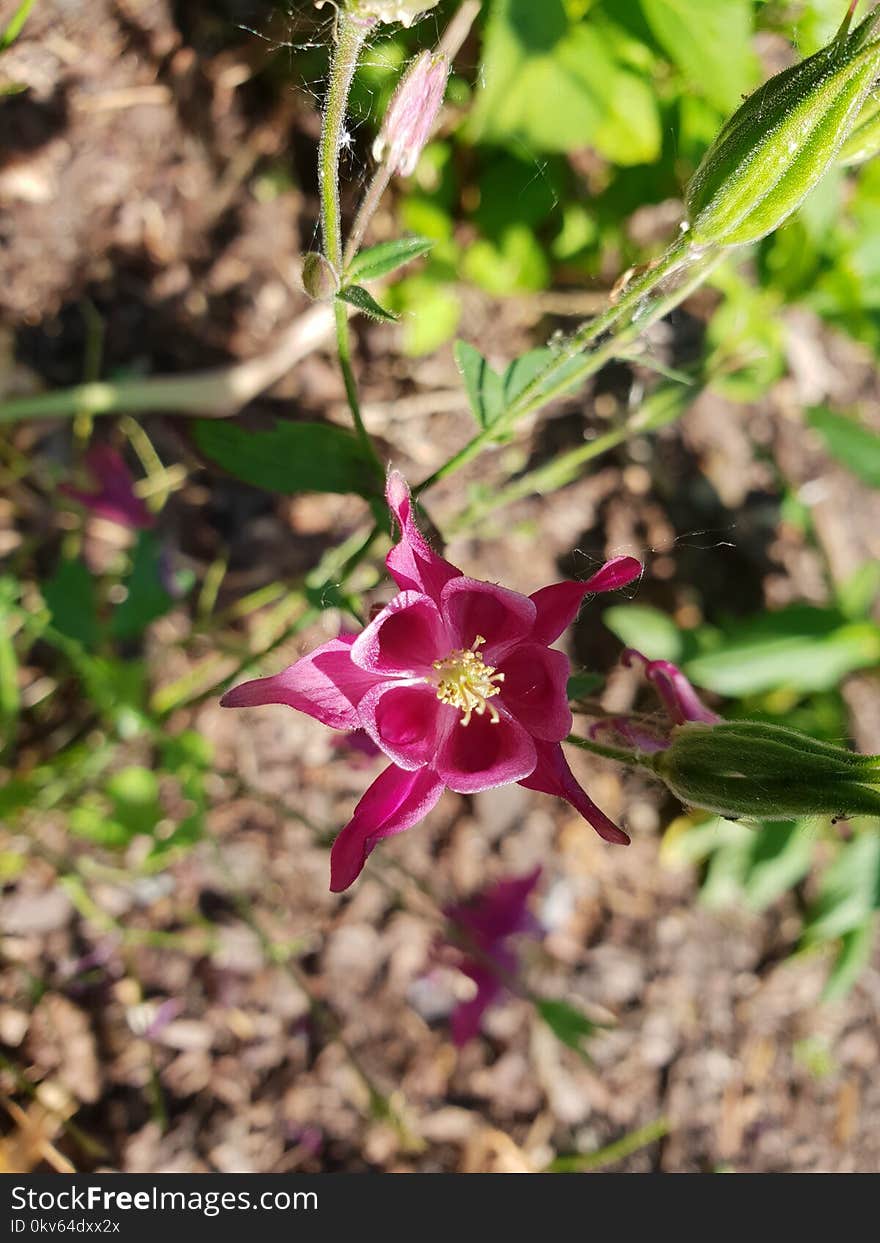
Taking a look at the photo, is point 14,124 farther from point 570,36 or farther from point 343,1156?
point 343,1156

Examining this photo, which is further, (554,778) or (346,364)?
(346,364)

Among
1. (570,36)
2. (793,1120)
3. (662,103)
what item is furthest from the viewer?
(793,1120)

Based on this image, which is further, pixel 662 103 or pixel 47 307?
pixel 47 307

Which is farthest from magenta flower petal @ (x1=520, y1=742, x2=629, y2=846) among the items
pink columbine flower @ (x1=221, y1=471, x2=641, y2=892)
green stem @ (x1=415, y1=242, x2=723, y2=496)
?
green stem @ (x1=415, y1=242, x2=723, y2=496)

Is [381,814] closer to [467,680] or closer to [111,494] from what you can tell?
[467,680]

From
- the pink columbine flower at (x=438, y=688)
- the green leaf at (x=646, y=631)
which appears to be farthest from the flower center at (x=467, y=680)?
the green leaf at (x=646, y=631)

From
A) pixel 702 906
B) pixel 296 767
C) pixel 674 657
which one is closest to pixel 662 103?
pixel 674 657

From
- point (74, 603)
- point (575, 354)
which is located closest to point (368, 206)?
point (575, 354)
